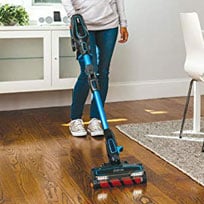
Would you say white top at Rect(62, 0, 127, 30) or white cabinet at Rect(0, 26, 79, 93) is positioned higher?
white top at Rect(62, 0, 127, 30)

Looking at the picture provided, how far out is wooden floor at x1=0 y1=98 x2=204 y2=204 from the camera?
221cm

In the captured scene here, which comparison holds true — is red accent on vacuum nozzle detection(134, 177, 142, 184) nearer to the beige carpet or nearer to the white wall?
the beige carpet

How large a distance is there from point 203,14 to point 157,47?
0.61 meters

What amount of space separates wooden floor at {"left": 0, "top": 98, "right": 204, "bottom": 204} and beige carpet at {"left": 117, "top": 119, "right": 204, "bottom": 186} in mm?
51

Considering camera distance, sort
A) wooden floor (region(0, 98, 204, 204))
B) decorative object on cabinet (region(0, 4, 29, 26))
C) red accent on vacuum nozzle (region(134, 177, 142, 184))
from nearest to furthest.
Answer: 1. wooden floor (region(0, 98, 204, 204))
2. red accent on vacuum nozzle (region(134, 177, 142, 184))
3. decorative object on cabinet (region(0, 4, 29, 26))

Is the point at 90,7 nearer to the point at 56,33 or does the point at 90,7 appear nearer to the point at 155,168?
the point at 56,33

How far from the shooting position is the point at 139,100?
444cm

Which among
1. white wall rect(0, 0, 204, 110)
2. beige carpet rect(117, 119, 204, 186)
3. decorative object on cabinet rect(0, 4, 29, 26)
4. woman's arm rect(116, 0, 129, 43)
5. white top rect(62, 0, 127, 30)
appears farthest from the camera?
white wall rect(0, 0, 204, 110)

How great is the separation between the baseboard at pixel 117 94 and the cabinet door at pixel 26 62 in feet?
0.99

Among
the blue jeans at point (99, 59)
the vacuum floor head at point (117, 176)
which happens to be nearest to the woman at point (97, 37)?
the blue jeans at point (99, 59)

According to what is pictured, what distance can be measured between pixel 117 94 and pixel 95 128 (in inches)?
46.8

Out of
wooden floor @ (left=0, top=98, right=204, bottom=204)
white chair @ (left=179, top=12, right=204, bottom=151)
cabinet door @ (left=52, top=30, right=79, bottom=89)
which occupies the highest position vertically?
white chair @ (left=179, top=12, right=204, bottom=151)

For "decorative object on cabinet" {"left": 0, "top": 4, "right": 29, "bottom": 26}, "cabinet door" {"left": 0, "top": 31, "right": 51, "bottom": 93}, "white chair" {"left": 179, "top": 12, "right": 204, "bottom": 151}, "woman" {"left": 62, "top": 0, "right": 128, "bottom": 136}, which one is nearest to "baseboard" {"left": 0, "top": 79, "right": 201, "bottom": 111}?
"cabinet door" {"left": 0, "top": 31, "right": 51, "bottom": 93}

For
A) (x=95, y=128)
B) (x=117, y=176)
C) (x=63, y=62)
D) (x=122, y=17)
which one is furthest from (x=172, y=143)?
(x=63, y=62)
